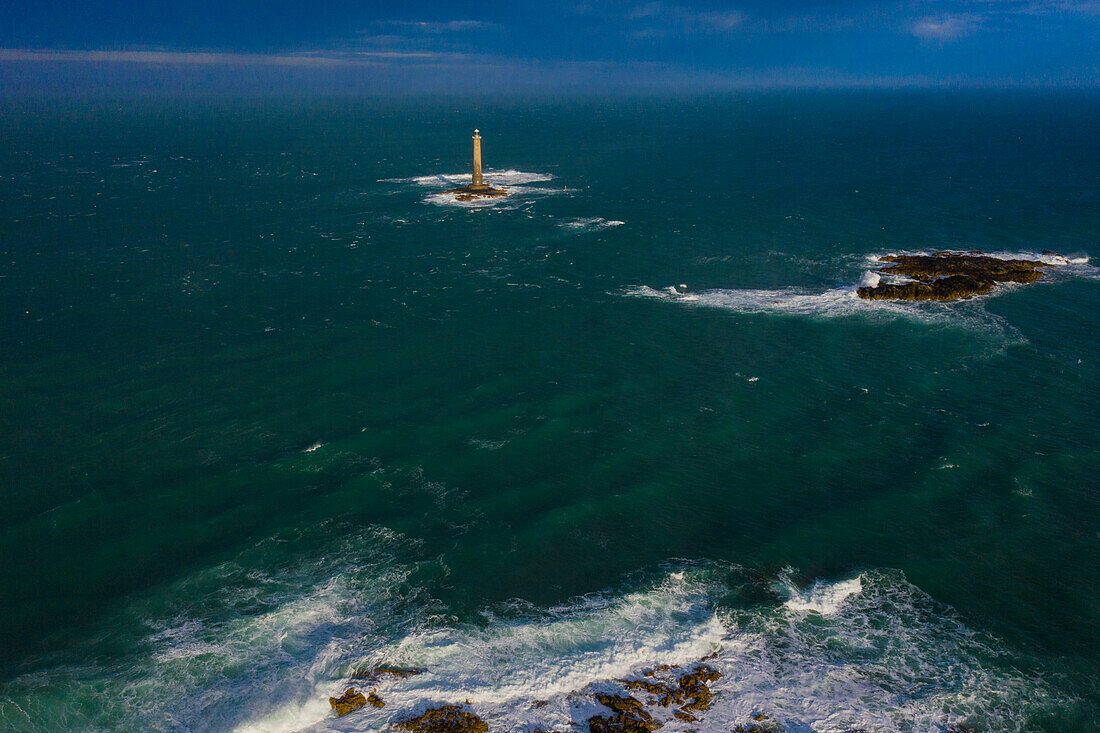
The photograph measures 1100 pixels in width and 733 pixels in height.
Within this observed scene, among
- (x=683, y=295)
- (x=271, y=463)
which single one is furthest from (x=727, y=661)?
(x=683, y=295)

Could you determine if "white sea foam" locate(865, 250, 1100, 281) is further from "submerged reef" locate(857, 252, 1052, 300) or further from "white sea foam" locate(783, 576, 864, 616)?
"white sea foam" locate(783, 576, 864, 616)

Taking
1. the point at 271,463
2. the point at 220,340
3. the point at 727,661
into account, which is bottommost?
the point at 727,661

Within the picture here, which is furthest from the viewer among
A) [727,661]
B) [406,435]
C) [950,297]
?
[950,297]

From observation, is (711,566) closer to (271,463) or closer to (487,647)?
(487,647)

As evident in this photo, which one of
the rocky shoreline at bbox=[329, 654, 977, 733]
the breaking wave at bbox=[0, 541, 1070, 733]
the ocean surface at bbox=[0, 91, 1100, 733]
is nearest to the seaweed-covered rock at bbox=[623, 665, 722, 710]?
the rocky shoreline at bbox=[329, 654, 977, 733]

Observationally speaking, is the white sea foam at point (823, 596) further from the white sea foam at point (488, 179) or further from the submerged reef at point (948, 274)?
the white sea foam at point (488, 179)

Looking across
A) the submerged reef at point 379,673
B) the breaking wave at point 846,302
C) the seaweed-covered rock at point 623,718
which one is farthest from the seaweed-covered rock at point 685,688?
the breaking wave at point 846,302

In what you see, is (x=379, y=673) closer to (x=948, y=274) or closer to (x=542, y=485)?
(x=542, y=485)
